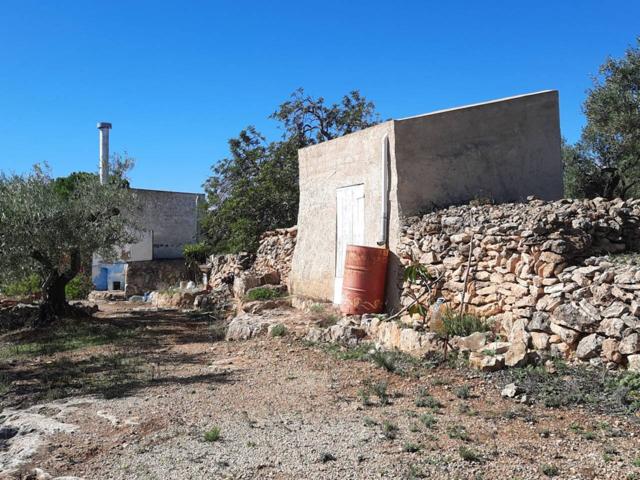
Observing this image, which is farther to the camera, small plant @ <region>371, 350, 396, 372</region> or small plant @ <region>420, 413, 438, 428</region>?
small plant @ <region>371, 350, 396, 372</region>

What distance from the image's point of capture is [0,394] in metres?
7.25

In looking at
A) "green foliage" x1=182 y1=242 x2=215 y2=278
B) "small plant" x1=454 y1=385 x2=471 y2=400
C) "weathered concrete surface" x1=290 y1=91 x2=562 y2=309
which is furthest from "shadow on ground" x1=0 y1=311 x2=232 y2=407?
"green foliage" x1=182 y1=242 x2=215 y2=278

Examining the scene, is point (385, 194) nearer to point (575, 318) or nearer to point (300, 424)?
point (575, 318)

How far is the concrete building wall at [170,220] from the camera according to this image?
1099 inches

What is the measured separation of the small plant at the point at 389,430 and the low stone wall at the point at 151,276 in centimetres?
1822

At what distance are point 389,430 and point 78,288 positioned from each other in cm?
1900

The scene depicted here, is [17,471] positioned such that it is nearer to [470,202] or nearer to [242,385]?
[242,385]

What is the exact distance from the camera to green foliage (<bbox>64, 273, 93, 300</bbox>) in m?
21.0

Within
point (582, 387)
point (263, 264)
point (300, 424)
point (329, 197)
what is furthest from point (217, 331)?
point (582, 387)

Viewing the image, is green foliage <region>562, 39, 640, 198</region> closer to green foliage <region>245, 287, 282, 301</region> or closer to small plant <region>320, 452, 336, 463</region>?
green foliage <region>245, 287, 282, 301</region>

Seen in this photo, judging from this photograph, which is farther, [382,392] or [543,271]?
[543,271]

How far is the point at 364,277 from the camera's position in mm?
9883

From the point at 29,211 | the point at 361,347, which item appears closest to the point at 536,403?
the point at 361,347

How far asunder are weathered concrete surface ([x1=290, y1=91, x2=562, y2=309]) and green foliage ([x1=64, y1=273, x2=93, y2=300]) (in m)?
13.0
